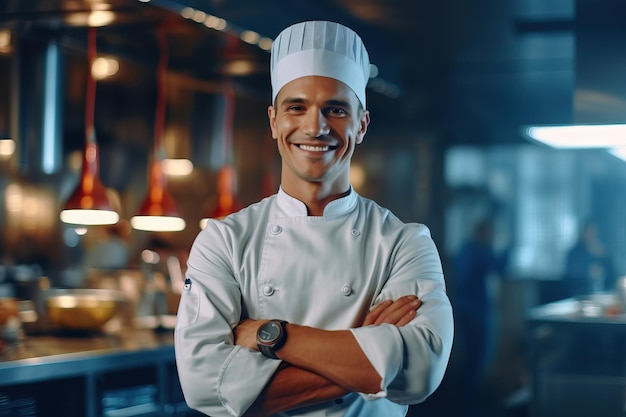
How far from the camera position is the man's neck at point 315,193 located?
76.0 inches

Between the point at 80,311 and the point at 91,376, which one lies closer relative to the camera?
the point at 91,376

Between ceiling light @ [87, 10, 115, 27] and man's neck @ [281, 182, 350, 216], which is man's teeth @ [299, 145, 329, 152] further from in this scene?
ceiling light @ [87, 10, 115, 27]

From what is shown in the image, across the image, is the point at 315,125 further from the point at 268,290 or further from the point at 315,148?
the point at 268,290

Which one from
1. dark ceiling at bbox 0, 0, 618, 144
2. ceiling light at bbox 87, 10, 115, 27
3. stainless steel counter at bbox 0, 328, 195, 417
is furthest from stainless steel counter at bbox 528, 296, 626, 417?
ceiling light at bbox 87, 10, 115, 27

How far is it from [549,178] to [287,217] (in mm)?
4474

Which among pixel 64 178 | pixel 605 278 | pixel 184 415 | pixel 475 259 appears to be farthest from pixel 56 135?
pixel 605 278

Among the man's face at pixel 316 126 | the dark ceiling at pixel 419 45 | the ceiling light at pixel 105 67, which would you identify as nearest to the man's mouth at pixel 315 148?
the man's face at pixel 316 126

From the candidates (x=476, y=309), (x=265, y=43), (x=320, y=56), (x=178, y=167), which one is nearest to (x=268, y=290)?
(x=320, y=56)

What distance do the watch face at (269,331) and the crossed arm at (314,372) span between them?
0.03 metres

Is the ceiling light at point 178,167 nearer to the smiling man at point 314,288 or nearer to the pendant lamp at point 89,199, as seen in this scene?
the pendant lamp at point 89,199

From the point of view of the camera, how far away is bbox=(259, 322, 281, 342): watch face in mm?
1739

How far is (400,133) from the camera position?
21.7 ft

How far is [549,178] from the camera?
20.0 ft

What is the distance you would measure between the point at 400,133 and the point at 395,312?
4905 millimetres
